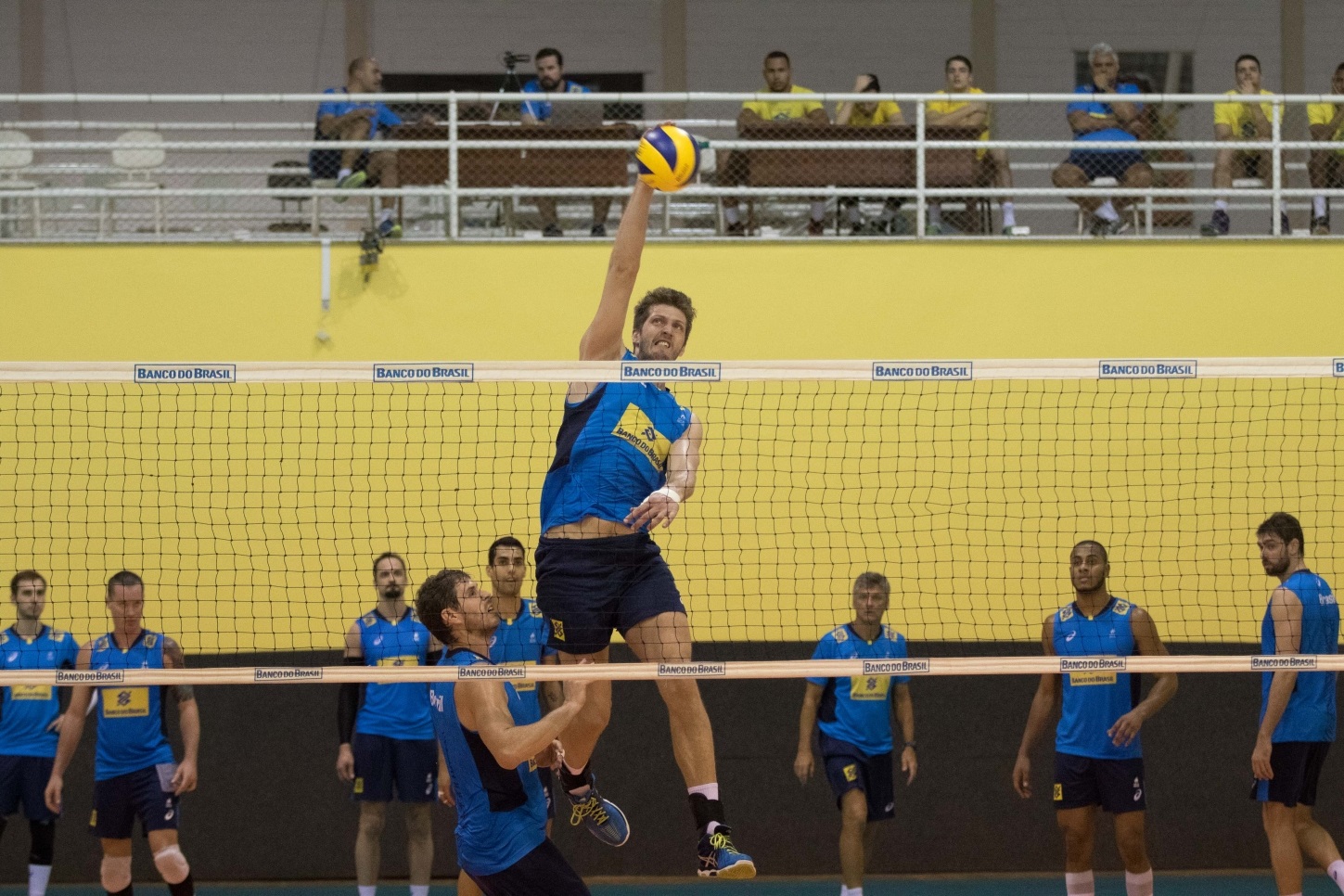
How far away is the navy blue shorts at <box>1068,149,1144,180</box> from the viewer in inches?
448

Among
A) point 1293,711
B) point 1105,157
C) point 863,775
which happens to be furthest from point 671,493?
point 1105,157

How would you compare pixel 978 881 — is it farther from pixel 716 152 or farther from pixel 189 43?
pixel 189 43

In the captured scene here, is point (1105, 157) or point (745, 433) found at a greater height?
point (1105, 157)

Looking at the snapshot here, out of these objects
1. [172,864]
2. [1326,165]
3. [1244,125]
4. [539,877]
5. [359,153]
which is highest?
[1244,125]

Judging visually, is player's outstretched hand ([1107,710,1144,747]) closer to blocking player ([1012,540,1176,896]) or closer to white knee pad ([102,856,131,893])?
blocking player ([1012,540,1176,896])

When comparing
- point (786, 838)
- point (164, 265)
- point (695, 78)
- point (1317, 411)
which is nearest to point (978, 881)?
point (786, 838)

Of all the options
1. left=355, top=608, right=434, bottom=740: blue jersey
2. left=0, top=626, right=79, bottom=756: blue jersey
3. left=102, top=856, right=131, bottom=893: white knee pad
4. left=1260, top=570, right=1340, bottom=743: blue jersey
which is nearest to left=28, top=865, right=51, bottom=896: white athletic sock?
left=0, top=626, right=79, bottom=756: blue jersey

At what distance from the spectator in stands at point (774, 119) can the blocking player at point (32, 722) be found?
553cm

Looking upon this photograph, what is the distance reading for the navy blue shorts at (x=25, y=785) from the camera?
925cm

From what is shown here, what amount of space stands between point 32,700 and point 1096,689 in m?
6.66

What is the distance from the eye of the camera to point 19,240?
408 inches

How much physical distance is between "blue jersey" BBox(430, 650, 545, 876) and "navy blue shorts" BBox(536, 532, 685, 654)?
1.69 ft

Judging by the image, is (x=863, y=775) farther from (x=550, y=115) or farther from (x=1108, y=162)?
(x=550, y=115)

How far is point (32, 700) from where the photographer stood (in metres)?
9.38
